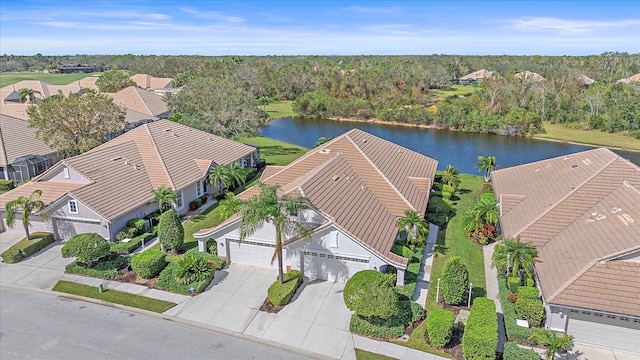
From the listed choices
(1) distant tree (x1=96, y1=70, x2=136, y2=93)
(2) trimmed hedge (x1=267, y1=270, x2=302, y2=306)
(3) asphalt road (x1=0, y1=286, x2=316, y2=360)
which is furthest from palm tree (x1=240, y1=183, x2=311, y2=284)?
(1) distant tree (x1=96, y1=70, x2=136, y2=93)

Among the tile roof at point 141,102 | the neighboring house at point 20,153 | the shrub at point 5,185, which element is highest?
the tile roof at point 141,102

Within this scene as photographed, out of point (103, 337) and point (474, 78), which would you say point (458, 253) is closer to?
point (103, 337)

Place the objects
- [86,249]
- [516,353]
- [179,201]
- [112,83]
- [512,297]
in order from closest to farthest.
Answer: [516,353] → [512,297] → [86,249] → [179,201] → [112,83]

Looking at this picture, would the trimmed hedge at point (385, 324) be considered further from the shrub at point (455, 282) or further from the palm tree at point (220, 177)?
the palm tree at point (220, 177)

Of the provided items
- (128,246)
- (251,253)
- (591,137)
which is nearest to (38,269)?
(128,246)

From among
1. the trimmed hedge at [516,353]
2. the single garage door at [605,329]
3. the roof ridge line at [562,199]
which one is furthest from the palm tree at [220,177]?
the single garage door at [605,329]

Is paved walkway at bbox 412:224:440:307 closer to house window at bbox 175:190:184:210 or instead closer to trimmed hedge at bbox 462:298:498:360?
trimmed hedge at bbox 462:298:498:360

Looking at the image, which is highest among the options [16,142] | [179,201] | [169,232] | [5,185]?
[16,142]

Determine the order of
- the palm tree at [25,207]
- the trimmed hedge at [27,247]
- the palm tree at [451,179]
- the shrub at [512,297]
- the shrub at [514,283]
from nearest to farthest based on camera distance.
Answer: the shrub at [512,297] < the shrub at [514,283] < the trimmed hedge at [27,247] < the palm tree at [25,207] < the palm tree at [451,179]
